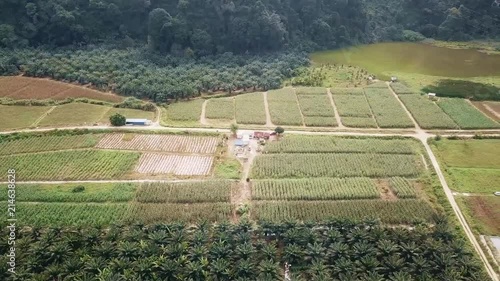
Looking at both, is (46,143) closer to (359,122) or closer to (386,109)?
(359,122)

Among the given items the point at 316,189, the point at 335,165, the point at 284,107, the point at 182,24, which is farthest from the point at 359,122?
the point at 182,24

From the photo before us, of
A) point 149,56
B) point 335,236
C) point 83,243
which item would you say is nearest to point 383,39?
point 149,56

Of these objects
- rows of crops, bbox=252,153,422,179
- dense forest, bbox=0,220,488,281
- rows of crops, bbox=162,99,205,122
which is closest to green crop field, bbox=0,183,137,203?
dense forest, bbox=0,220,488,281

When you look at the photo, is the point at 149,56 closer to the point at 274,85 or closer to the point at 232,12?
the point at 232,12

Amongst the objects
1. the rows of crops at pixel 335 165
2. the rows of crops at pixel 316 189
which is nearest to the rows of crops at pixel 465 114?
the rows of crops at pixel 335 165

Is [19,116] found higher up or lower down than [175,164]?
higher up

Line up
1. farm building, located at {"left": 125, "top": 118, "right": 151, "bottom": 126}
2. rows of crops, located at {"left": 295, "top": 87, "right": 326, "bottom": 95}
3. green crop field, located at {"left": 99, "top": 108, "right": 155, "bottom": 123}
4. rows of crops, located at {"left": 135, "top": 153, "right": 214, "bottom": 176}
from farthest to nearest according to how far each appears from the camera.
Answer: rows of crops, located at {"left": 295, "top": 87, "right": 326, "bottom": 95} < green crop field, located at {"left": 99, "top": 108, "right": 155, "bottom": 123} < farm building, located at {"left": 125, "top": 118, "right": 151, "bottom": 126} < rows of crops, located at {"left": 135, "top": 153, "right": 214, "bottom": 176}

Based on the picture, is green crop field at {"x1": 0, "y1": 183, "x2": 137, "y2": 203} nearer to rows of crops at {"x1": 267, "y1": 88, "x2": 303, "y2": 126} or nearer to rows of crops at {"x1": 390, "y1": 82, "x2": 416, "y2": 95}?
rows of crops at {"x1": 267, "y1": 88, "x2": 303, "y2": 126}
